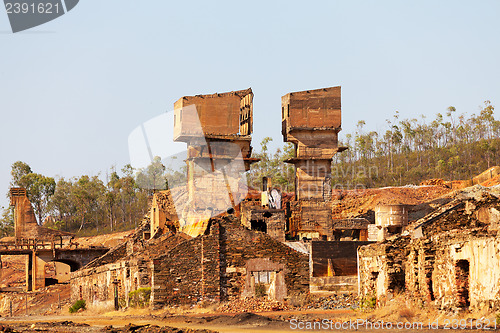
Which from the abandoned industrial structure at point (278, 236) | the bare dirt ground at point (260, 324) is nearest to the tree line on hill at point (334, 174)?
the abandoned industrial structure at point (278, 236)

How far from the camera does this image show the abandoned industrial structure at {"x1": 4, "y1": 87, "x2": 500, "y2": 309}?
61.3ft

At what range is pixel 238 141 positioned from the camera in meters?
44.6

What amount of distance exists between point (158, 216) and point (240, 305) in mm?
18929

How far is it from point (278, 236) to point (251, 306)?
50.4 feet

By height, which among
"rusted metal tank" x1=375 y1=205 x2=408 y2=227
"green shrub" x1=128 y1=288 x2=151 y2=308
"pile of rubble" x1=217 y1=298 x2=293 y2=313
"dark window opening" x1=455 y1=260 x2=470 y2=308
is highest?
"rusted metal tank" x1=375 y1=205 x2=408 y2=227

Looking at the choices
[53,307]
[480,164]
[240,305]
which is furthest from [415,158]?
[240,305]

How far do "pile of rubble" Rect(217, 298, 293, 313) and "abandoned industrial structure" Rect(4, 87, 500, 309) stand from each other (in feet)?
A: 1.31

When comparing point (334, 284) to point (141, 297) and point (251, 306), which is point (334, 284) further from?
point (141, 297)

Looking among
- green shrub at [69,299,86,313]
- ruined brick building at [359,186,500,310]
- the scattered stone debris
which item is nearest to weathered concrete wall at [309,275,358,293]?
ruined brick building at [359,186,500,310]

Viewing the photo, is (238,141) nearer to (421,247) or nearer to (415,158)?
(421,247)

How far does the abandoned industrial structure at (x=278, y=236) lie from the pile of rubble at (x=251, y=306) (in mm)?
400

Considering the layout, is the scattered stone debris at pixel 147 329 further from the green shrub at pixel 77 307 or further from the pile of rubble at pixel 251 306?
the green shrub at pixel 77 307

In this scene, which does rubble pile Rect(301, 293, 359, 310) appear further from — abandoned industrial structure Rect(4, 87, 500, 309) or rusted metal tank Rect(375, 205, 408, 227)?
rusted metal tank Rect(375, 205, 408, 227)

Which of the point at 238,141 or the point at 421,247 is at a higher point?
the point at 238,141
